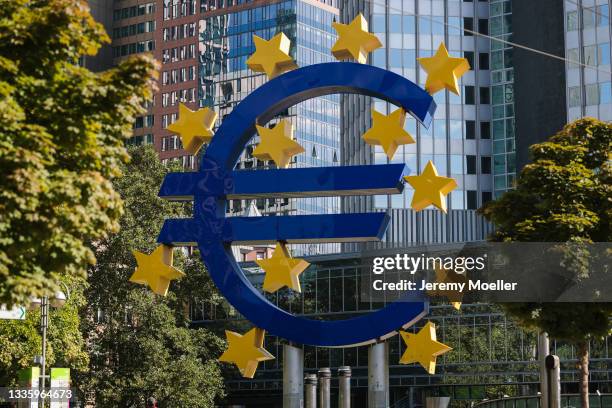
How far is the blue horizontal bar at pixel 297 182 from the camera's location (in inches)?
1416

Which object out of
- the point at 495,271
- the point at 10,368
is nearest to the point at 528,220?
the point at 495,271

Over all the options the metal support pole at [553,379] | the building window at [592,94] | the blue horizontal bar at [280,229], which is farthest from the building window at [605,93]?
the metal support pole at [553,379]

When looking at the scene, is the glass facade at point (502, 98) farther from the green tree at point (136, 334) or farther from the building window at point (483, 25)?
the green tree at point (136, 334)

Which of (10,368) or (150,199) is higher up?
(150,199)

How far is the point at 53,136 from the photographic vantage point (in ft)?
72.8

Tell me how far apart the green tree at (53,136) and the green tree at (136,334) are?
44325 millimetres

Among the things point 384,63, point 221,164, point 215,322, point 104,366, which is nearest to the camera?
point 221,164

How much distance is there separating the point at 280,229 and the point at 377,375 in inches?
213

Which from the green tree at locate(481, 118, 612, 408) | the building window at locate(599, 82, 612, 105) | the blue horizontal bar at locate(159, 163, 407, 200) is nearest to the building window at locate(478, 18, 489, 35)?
the building window at locate(599, 82, 612, 105)

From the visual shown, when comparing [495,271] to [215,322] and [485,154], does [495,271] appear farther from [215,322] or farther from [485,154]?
[485,154]

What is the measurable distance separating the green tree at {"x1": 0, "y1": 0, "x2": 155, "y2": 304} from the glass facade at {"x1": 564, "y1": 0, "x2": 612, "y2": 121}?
77.2m

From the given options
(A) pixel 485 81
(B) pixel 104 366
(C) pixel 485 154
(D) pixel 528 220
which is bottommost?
(B) pixel 104 366

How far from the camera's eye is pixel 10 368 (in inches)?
2313

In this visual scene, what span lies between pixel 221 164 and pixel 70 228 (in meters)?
15.9
